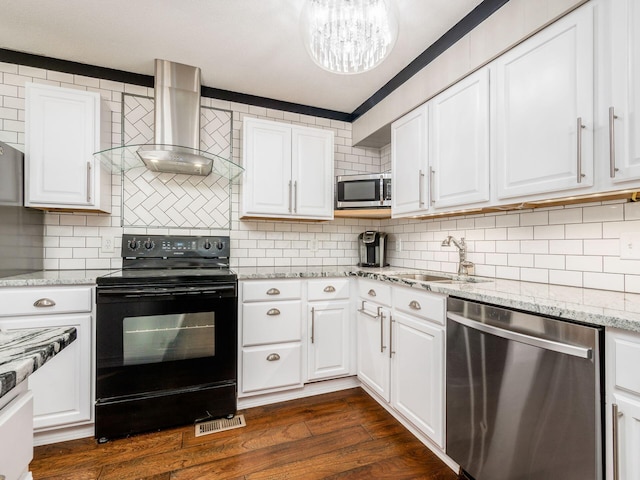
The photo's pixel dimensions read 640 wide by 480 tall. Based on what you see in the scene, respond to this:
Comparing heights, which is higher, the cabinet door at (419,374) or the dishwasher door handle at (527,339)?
the dishwasher door handle at (527,339)

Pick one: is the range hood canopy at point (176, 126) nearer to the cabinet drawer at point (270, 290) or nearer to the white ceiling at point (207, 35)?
the white ceiling at point (207, 35)

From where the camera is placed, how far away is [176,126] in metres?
2.40

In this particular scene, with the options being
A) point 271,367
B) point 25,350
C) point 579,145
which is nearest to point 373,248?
point 271,367

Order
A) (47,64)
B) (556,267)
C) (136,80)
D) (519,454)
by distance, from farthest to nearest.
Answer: (136,80) → (47,64) → (556,267) → (519,454)

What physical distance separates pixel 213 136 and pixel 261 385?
2036 millimetres

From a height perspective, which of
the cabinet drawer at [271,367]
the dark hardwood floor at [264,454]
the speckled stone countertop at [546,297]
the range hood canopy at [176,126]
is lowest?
the dark hardwood floor at [264,454]

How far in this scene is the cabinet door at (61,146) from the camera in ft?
6.71

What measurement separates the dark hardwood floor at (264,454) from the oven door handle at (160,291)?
0.84m

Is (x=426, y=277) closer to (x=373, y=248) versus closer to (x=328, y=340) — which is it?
(x=373, y=248)

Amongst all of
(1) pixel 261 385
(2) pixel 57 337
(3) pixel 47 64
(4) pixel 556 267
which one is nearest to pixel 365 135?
(4) pixel 556 267

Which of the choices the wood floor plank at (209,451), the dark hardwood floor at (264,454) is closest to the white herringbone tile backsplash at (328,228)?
the dark hardwood floor at (264,454)

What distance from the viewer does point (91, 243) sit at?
94.1 inches

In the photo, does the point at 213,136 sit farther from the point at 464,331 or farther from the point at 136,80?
the point at 464,331

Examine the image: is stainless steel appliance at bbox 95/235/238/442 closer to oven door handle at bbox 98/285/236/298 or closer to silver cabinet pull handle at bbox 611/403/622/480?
oven door handle at bbox 98/285/236/298
